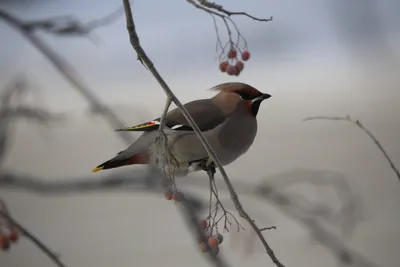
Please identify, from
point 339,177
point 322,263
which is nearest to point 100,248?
point 322,263

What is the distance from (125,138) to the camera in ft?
2.08

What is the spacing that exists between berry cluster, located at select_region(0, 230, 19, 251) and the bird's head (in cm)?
24

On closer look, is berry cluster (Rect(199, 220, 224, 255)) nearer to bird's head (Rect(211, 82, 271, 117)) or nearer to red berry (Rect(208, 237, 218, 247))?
red berry (Rect(208, 237, 218, 247))

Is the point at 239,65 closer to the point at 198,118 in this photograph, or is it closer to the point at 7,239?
the point at 198,118

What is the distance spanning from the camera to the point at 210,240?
0.46 metres

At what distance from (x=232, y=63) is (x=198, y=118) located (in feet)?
0.20

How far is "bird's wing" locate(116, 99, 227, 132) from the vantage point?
52 cm

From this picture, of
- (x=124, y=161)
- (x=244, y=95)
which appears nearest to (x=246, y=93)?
(x=244, y=95)

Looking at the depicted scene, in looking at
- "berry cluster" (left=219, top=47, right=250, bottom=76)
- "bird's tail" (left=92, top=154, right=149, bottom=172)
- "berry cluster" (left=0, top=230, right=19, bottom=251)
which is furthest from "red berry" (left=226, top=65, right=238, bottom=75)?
"berry cluster" (left=0, top=230, right=19, bottom=251)

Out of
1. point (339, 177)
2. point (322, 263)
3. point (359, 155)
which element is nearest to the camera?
point (339, 177)

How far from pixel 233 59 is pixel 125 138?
0.17 meters

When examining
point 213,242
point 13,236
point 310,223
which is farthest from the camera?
point 310,223

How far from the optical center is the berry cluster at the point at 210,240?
454mm

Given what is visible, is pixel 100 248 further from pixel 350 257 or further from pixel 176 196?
pixel 176 196
